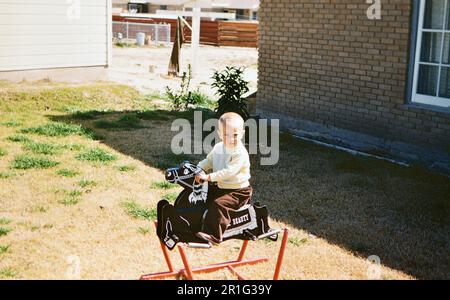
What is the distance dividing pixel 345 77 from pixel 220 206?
5491mm

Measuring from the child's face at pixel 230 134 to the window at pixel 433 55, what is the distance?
4.61m

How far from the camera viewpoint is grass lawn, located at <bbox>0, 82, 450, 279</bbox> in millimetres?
4914

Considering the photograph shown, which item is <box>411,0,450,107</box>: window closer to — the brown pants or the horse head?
the brown pants

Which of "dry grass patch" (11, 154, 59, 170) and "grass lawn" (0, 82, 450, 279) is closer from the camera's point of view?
"grass lawn" (0, 82, 450, 279)

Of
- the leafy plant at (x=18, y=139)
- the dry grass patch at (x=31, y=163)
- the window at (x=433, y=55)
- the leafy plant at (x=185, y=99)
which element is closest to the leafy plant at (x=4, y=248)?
the dry grass patch at (x=31, y=163)

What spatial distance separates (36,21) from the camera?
13.7m

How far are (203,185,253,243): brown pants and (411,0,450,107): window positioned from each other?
15.1 ft

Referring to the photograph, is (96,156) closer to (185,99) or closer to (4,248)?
(4,248)

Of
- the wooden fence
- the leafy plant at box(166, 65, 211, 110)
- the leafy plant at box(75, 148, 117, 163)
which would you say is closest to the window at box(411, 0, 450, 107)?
the leafy plant at box(75, 148, 117, 163)

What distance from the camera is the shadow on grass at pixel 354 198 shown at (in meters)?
5.32

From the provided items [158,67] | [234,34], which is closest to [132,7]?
[234,34]

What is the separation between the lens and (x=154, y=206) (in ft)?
20.6
